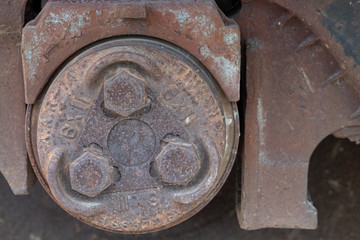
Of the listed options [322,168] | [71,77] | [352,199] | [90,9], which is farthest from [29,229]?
[352,199]

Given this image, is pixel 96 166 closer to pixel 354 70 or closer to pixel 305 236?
pixel 354 70

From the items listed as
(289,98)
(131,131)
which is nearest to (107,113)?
(131,131)

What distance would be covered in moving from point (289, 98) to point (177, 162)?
37 cm

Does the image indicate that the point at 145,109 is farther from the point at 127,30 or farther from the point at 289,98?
the point at 289,98

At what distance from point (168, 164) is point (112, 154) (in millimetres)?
140

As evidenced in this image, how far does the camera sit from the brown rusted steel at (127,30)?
880 mm

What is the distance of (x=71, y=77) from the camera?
905 millimetres

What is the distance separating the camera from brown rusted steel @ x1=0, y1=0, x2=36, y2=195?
1011 millimetres

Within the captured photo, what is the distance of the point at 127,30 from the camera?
91 cm

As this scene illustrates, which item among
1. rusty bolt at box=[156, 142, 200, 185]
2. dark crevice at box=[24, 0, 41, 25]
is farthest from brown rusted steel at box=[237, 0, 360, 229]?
dark crevice at box=[24, 0, 41, 25]

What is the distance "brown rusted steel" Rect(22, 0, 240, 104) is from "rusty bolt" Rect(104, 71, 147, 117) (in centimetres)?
12

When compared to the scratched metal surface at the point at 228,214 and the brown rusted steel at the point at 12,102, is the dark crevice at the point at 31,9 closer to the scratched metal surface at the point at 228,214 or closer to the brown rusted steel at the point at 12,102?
the brown rusted steel at the point at 12,102

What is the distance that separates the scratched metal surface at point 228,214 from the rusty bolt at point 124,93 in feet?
2.43

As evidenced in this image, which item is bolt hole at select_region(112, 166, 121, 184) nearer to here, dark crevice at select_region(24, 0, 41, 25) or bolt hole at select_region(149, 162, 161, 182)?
bolt hole at select_region(149, 162, 161, 182)
